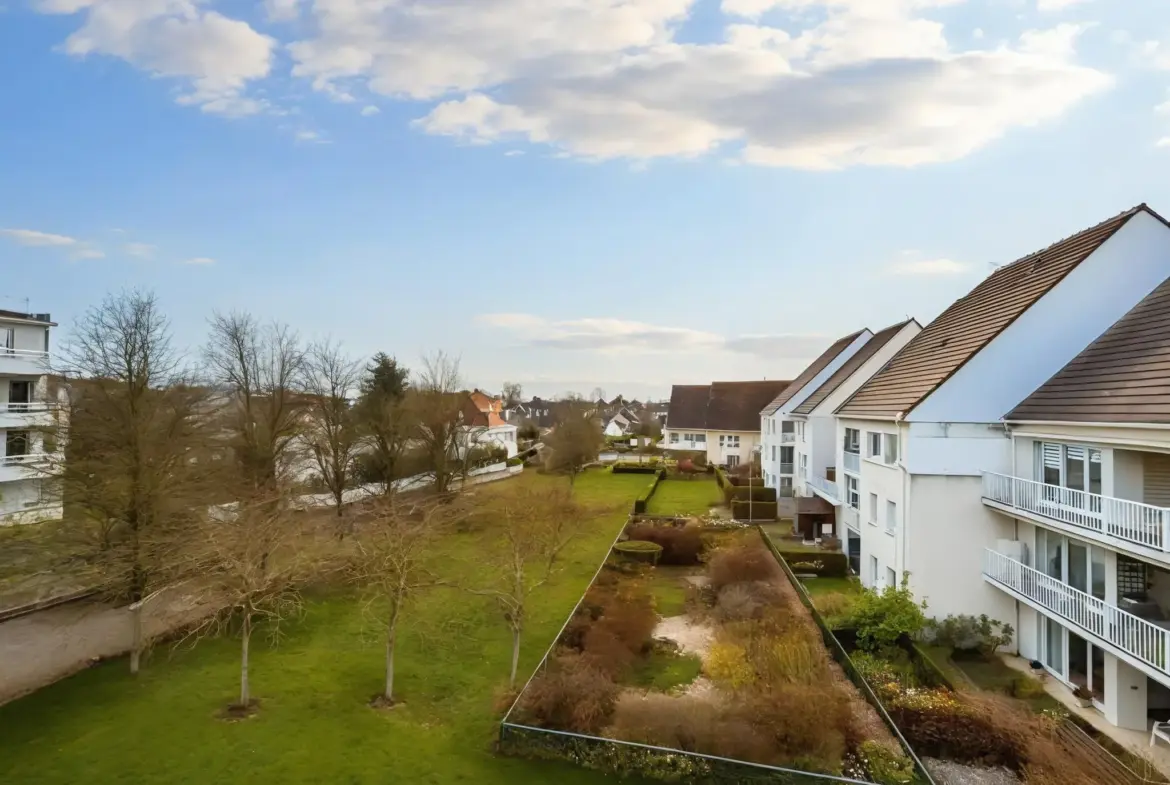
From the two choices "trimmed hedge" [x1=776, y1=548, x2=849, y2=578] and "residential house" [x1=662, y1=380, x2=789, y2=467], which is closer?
"trimmed hedge" [x1=776, y1=548, x2=849, y2=578]

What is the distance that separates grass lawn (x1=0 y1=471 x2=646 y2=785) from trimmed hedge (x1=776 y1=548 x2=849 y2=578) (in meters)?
11.1

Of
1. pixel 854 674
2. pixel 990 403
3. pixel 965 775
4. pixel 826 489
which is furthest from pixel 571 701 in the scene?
pixel 826 489

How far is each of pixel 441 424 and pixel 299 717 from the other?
24.8 m

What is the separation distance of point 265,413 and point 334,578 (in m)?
8.57

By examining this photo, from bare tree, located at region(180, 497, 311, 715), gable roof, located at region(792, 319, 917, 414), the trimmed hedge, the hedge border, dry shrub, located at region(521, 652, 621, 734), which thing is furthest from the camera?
gable roof, located at region(792, 319, 917, 414)

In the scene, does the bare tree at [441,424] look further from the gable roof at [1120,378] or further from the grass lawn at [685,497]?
the gable roof at [1120,378]

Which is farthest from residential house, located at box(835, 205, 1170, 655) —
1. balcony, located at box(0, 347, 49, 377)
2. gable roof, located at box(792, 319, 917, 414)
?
balcony, located at box(0, 347, 49, 377)

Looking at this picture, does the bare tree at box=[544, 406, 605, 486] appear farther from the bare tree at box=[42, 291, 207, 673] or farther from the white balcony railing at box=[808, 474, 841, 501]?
the bare tree at box=[42, 291, 207, 673]

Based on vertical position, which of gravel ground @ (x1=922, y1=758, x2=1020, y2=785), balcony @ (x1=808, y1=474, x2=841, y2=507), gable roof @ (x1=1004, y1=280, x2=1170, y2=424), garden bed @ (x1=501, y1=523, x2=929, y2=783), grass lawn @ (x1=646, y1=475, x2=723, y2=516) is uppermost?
gable roof @ (x1=1004, y1=280, x2=1170, y2=424)

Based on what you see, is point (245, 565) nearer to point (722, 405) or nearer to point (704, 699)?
point (704, 699)

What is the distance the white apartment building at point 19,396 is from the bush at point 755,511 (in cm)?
3413

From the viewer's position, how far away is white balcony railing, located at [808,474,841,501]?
31.4 m

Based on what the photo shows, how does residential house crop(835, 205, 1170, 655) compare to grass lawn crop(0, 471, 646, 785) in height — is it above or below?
above

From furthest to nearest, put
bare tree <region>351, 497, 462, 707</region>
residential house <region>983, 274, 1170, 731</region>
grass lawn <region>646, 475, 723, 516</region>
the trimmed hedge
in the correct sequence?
grass lawn <region>646, 475, 723, 516</region>
the trimmed hedge
bare tree <region>351, 497, 462, 707</region>
residential house <region>983, 274, 1170, 731</region>
